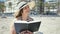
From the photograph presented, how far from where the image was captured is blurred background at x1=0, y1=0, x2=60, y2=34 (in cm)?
200

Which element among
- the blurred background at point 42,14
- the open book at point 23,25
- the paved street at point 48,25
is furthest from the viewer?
the paved street at point 48,25

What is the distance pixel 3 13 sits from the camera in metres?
2.08

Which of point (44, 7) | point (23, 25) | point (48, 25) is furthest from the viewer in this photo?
point (48, 25)

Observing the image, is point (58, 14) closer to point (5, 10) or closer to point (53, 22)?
point (53, 22)

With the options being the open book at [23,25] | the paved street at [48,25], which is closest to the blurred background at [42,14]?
the paved street at [48,25]

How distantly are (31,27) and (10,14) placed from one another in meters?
1.28

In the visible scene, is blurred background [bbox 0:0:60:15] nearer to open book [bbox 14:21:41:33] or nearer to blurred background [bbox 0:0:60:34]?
blurred background [bbox 0:0:60:34]

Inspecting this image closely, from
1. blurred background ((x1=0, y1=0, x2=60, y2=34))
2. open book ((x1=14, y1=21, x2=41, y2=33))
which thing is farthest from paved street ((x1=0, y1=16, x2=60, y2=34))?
open book ((x1=14, y1=21, x2=41, y2=33))

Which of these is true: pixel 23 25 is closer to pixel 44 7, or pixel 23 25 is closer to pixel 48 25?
pixel 44 7

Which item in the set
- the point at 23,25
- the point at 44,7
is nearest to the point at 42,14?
the point at 44,7

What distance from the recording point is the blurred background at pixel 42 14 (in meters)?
2.00

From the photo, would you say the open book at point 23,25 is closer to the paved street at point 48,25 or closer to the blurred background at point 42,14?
the blurred background at point 42,14

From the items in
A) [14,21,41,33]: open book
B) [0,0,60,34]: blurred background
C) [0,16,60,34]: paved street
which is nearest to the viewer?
[14,21,41,33]: open book

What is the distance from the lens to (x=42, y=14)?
2.18 meters
